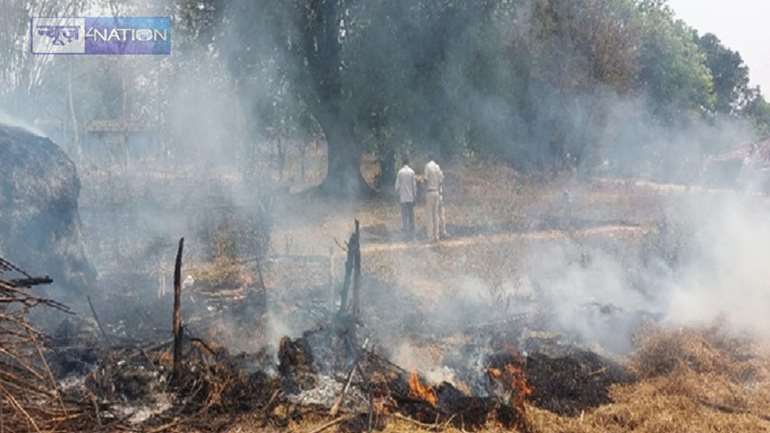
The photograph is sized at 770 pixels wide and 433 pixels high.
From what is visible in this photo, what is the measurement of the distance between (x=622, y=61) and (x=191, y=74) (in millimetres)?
11959

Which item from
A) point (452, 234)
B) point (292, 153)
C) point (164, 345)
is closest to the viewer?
point (164, 345)

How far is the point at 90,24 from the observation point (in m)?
17.8

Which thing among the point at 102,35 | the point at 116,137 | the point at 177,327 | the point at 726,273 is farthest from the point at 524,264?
the point at 116,137

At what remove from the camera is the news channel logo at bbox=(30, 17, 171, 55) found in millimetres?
15508

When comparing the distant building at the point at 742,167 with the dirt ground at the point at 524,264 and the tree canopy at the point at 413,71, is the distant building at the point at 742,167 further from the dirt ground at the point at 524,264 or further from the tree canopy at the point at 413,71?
the tree canopy at the point at 413,71

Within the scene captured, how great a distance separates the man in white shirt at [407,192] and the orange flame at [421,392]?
6894mm

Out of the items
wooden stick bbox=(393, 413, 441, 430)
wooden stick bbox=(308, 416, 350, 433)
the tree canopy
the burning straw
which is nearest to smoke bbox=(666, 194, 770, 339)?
wooden stick bbox=(393, 413, 441, 430)

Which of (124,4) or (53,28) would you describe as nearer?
(124,4)

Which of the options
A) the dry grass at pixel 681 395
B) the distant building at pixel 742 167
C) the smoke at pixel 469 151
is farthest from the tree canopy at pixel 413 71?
the dry grass at pixel 681 395

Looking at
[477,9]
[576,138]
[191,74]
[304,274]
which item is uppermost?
[477,9]

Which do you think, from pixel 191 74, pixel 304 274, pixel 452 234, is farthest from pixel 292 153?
pixel 304 274

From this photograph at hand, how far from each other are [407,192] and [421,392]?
711 centimetres

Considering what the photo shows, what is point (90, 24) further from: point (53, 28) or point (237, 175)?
point (237, 175)

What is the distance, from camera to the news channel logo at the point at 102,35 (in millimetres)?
15508
